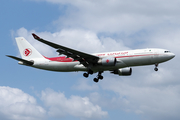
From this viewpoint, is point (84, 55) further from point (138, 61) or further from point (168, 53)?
point (168, 53)

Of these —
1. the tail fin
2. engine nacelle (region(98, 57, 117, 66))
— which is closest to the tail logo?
the tail fin

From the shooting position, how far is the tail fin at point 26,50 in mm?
51356

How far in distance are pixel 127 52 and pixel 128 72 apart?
6902 millimetres

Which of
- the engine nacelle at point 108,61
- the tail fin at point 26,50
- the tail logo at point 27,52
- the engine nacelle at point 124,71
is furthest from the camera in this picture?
the tail logo at point 27,52

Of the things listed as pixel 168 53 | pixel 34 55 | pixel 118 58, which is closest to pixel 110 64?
pixel 118 58

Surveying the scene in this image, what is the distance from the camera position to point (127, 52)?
43.7m

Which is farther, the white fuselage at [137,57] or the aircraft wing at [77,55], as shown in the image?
the white fuselage at [137,57]

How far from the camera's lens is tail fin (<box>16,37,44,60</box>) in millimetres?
51356

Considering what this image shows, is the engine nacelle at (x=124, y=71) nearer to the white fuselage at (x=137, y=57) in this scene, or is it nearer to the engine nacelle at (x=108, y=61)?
the white fuselage at (x=137, y=57)

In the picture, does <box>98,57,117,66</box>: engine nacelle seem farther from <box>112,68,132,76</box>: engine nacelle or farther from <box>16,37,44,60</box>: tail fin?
<box>16,37,44,60</box>: tail fin

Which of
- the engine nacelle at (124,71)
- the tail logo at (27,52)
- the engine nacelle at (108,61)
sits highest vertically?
the tail logo at (27,52)

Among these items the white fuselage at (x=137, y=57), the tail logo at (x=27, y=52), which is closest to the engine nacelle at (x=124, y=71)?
the white fuselage at (x=137, y=57)

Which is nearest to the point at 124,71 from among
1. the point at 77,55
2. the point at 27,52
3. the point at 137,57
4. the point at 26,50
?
the point at 137,57

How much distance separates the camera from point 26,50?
2050 inches
